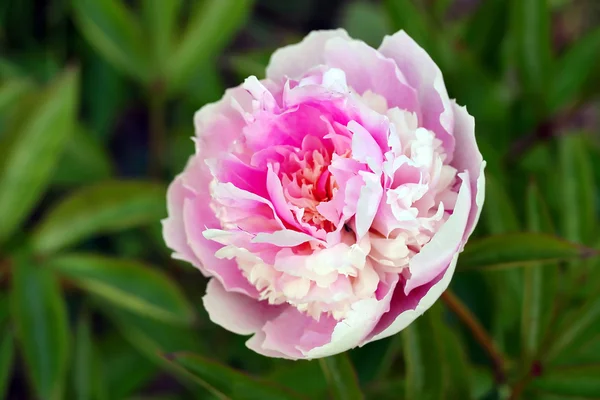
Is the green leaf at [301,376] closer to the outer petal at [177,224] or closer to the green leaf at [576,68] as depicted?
the outer petal at [177,224]

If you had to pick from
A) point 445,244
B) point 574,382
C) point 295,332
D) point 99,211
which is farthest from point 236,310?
point 99,211

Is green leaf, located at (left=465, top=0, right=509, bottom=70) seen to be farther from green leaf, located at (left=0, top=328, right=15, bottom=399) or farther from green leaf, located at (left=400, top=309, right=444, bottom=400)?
green leaf, located at (left=0, top=328, right=15, bottom=399)

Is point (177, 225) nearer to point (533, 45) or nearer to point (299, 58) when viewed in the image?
point (299, 58)

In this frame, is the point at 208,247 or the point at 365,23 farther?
the point at 365,23

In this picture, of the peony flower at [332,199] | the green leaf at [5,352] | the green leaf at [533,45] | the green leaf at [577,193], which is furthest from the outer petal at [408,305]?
the green leaf at [5,352]

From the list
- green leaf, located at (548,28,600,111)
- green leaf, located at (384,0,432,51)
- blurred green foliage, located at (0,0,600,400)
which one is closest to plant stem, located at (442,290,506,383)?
blurred green foliage, located at (0,0,600,400)
